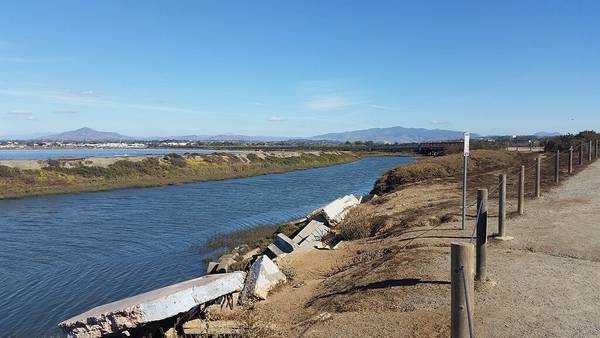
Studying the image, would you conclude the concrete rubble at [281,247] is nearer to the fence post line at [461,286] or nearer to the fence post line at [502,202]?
the fence post line at [502,202]

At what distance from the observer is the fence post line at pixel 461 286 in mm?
4477

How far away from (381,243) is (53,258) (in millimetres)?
11858

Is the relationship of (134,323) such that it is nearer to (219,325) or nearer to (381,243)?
(219,325)

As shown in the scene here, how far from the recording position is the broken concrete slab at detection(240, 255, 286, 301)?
9.39 m

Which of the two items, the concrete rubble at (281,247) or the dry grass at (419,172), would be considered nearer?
the concrete rubble at (281,247)

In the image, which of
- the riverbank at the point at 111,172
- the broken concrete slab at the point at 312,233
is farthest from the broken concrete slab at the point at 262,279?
the riverbank at the point at 111,172

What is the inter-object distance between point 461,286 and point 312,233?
39.2ft

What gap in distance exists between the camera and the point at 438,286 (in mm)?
7641

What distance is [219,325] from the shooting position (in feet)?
26.0

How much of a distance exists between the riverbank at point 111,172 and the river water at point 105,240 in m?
5.22

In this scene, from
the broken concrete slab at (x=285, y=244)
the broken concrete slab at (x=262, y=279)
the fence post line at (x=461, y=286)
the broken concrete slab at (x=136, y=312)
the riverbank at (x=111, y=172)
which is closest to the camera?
the fence post line at (x=461, y=286)

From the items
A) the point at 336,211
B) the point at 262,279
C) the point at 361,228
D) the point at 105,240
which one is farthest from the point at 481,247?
the point at 105,240

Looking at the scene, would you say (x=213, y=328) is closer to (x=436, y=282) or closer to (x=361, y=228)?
(x=436, y=282)

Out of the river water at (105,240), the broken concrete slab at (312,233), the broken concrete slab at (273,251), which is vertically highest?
the broken concrete slab at (312,233)
